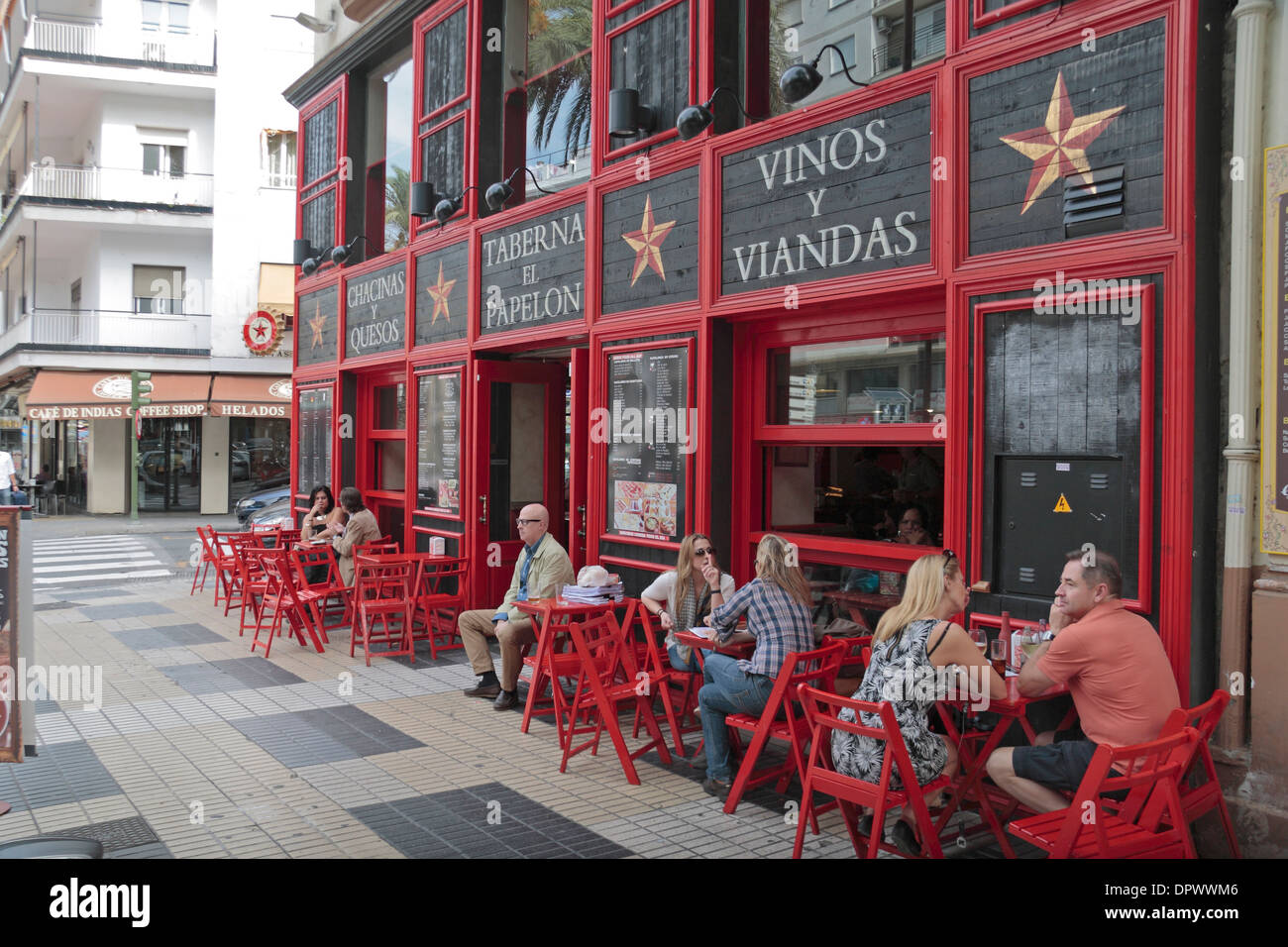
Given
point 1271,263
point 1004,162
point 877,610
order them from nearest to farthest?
point 1271,263
point 1004,162
point 877,610

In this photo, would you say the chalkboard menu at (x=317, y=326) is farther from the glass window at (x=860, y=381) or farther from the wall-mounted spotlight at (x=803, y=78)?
the wall-mounted spotlight at (x=803, y=78)

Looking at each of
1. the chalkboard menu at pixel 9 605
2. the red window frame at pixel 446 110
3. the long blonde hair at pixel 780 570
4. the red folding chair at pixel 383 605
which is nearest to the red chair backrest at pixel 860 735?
the long blonde hair at pixel 780 570

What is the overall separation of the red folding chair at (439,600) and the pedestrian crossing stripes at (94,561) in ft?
18.5

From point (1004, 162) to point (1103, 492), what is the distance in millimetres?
1773

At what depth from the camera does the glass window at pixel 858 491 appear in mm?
6285

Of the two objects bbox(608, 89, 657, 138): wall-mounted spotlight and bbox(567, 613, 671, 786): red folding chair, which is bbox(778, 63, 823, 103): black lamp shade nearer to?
bbox(608, 89, 657, 138): wall-mounted spotlight

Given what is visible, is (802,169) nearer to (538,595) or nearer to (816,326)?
(816,326)

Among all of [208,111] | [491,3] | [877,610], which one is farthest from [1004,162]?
[208,111]

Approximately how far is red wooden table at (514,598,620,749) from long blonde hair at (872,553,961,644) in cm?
220

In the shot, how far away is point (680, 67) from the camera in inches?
299

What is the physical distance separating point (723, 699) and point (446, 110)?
7.75 meters

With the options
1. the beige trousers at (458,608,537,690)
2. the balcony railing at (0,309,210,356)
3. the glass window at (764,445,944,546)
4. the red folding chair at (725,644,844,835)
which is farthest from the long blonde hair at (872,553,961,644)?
the balcony railing at (0,309,210,356)

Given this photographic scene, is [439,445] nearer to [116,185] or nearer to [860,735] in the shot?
[860,735]

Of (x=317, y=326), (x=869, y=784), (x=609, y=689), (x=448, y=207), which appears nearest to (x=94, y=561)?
(x=317, y=326)
